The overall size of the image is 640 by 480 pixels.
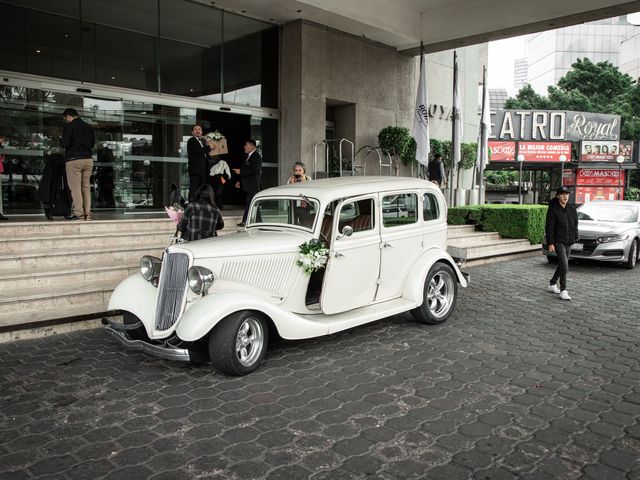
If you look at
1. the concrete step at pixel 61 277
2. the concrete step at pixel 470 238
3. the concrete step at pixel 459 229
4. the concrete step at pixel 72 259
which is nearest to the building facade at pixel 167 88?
the concrete step at pixel 72 259

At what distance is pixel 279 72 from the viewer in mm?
13914

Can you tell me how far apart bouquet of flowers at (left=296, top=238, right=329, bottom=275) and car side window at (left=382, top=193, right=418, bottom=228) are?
1069 mm

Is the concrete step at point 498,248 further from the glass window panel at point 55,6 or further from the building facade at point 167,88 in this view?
the glass window panel at point 55,6

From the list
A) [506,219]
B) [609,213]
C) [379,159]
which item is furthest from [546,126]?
[609,213]

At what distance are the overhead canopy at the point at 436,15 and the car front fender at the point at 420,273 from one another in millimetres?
7737

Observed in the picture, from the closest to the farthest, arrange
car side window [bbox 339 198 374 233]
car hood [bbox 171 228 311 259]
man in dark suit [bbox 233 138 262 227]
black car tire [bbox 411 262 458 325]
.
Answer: car hood [bbox 171 228 311 259]
car side window [bbox 339 198 374 233]
black car tire [bbox 411 262 458 325]
man in dark suit [bbox 233 138 262 227]

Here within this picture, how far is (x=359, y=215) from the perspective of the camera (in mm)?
5895

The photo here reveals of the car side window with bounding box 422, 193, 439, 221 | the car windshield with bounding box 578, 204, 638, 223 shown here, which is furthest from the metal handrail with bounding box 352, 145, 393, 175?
the car side window with bounding box 422, 193, 439, 221

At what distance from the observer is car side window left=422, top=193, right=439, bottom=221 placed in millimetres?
6637

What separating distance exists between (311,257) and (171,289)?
1.41 m

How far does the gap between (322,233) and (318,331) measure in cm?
110

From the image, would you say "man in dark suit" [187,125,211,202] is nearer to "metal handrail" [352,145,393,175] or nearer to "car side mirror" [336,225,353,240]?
"car side mirror" [336,225,353,240]

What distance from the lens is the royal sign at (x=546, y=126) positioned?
2738 cm

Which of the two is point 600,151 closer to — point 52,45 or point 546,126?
point 546,126
